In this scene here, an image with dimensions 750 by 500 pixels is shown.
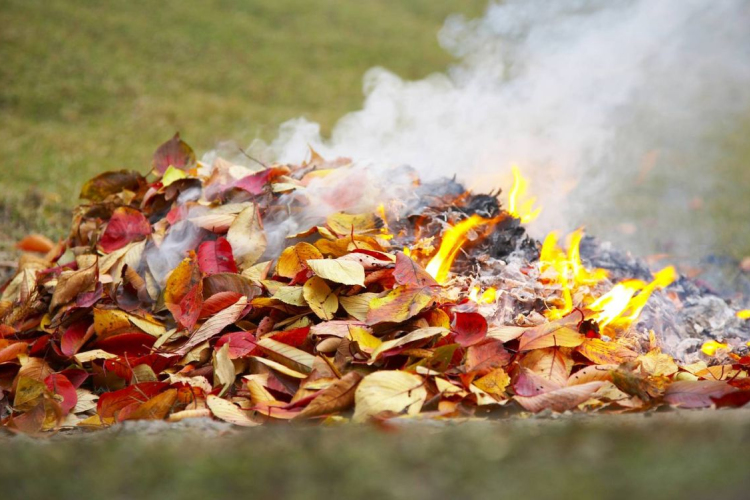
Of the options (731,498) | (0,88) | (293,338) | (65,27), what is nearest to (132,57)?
(65,27)

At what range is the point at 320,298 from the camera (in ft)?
6.66

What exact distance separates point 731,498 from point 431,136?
2.60 meters

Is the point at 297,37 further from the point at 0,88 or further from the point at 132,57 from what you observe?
the point at 0,88

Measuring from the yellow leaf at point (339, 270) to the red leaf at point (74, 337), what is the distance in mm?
802

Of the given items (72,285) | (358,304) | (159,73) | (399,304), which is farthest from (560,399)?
(159,73)

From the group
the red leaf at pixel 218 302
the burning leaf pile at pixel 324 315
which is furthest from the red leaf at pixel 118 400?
the red leaf at pixel 218 302

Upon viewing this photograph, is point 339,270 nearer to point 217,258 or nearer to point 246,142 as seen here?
point 217,258

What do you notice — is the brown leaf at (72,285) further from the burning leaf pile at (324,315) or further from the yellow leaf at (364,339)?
the yellow leaf at (364,339)

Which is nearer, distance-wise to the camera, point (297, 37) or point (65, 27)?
point (65, 27)

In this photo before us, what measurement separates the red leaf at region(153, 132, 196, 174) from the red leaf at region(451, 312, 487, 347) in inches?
63.2

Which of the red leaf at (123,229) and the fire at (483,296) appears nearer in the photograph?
the fire at (483,296)

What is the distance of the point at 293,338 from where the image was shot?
6.31 feet

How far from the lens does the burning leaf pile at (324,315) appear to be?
5.74 feet

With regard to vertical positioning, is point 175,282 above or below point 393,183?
below
